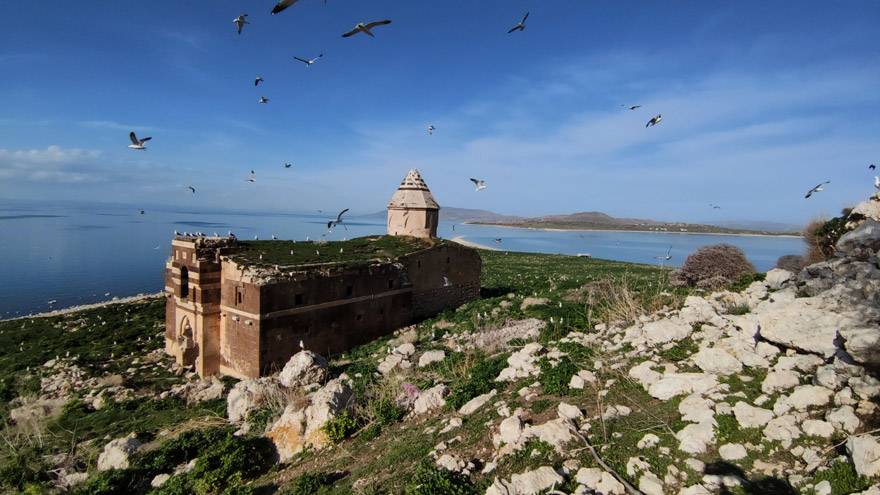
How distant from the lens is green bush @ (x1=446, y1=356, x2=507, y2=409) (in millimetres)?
8852

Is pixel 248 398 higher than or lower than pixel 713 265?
lower

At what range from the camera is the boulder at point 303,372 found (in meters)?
12.2

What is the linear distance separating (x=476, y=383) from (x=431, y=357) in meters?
4.43

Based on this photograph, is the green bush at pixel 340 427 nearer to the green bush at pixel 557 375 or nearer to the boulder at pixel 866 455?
the green bush at pixel 557 375

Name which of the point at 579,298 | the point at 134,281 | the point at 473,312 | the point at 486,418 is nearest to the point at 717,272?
the point at 579,298

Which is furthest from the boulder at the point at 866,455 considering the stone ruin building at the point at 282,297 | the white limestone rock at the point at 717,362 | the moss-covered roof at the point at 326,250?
the moss-covered roof at the point at 326,250

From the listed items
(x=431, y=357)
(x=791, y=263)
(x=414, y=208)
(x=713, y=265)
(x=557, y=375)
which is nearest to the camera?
(x=557, y=375)

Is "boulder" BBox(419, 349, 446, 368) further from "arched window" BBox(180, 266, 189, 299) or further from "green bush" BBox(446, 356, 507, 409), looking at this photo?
"arched window" BBox(180, 266, 189, 299)

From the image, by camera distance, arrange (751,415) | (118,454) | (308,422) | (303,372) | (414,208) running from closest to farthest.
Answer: (751,415) < (308,422) < (118,454) < (303,372) < (414,208)

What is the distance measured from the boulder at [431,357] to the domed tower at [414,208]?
1034 centimetres

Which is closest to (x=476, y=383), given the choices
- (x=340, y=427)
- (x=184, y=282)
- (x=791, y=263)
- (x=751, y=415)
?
(x=340, y=427)

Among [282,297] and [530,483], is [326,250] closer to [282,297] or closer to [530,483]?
[282,297]

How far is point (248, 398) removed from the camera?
37.8 ft

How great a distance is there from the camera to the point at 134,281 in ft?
155
